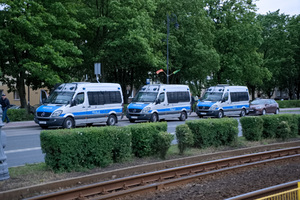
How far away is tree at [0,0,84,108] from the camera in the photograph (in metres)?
26.4

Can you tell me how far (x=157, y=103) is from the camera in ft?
84.5

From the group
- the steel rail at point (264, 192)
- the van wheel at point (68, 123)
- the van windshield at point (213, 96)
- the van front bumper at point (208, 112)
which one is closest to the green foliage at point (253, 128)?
the steel rail at point (264, 192)

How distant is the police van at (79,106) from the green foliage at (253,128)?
32.0 feet

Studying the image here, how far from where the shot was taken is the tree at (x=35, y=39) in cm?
2638

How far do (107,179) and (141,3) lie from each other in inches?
1091

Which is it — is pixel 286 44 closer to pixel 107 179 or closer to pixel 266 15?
pixel 266 15

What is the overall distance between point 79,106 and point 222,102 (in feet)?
44.6

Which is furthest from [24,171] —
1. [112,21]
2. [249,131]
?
[112,21]

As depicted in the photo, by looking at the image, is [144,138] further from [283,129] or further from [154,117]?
[154,117]

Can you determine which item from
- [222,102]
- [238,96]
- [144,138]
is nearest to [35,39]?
[222,102]

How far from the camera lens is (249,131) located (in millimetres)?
14992

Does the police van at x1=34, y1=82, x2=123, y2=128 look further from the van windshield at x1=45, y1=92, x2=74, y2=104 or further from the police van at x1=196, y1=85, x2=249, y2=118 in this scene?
the police van at x1=196, y1=85, x2=249, y2=118

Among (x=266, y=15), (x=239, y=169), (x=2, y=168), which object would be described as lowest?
(x=239, y=169)

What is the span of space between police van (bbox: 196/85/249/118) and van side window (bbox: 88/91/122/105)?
913 cm
